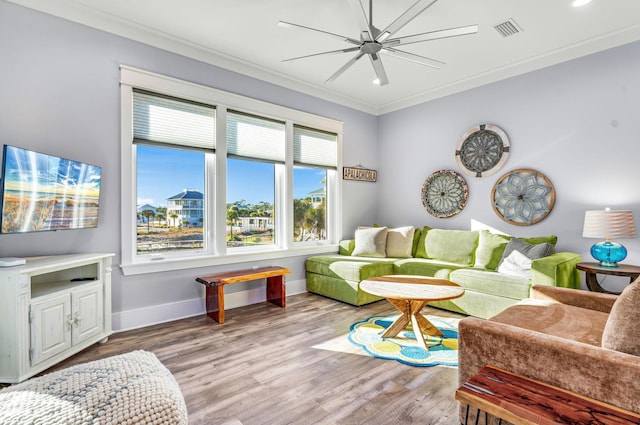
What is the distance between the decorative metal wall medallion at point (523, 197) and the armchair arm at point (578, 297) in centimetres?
163

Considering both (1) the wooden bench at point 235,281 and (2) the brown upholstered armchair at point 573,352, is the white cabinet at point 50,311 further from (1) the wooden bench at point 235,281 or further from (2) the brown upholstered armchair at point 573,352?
(2) the brown upholstered armchair at point 573,352

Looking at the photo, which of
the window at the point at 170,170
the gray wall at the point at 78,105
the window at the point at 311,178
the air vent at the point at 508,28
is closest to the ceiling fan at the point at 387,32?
the air vent at the point at 508,28

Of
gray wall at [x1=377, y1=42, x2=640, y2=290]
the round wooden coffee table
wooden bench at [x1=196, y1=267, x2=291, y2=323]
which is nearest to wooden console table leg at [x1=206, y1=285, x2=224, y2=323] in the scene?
wooden bench at [x1=196, y1=267, x2=291, y2=323]

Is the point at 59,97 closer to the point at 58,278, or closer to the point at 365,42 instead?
the point at 58,278

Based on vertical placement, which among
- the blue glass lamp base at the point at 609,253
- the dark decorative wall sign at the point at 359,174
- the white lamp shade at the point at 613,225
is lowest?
the blue glass lamp base at the point at 609,253

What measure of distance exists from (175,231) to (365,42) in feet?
9.07

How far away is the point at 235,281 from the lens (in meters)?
3.47

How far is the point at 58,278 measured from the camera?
2.79m

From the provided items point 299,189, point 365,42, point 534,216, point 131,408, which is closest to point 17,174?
point 131,408

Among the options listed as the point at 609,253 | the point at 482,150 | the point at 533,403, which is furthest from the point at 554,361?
the point at 482,150

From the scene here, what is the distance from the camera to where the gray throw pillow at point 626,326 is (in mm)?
1323

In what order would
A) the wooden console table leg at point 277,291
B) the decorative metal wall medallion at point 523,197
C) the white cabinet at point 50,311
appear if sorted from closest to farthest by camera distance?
the white cabinet at point 50,311, the decorative metal wall medallion at point 523,197, the wooden console table leg at point 277,291

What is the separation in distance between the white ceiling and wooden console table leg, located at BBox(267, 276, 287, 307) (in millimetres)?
2602

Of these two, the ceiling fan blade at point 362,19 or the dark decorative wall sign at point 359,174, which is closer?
the ceiling fan blade at point 362,19
